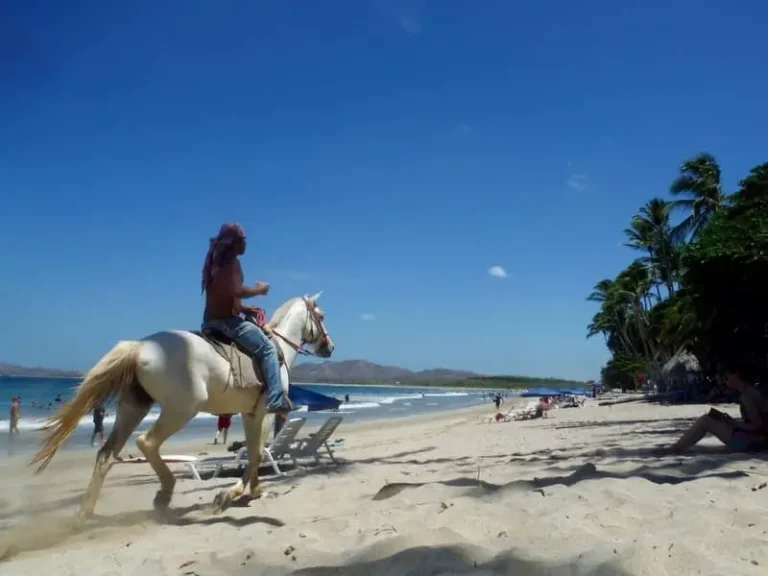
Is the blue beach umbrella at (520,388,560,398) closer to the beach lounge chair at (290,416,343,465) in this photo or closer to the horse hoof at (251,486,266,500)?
the beach lounge chair at (290,416,343,465)

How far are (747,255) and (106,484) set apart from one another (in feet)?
37.2

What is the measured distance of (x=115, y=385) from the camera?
5320 mm

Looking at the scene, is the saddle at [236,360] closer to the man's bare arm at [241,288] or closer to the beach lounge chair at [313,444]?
the man's bare arm at [241,288]

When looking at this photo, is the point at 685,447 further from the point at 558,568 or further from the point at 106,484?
the point at 106,484

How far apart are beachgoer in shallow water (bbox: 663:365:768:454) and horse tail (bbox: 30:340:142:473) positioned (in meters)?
6.31

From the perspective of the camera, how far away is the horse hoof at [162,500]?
568 centimetres

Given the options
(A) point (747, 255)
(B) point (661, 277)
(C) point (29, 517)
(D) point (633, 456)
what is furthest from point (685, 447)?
(B) point (661, 277)

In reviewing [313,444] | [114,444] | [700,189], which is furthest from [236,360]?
[700,189]

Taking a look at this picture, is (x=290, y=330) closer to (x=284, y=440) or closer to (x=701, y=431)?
(x=284, y=440)

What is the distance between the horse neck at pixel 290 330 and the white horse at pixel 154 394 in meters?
0.92

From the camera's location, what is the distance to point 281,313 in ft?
24.1

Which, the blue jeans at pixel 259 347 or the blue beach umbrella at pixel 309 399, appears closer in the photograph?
the blue jeans at pixel 259 347

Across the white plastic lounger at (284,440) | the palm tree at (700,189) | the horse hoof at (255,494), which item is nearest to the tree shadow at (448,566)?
the horse hoof at (255,494)

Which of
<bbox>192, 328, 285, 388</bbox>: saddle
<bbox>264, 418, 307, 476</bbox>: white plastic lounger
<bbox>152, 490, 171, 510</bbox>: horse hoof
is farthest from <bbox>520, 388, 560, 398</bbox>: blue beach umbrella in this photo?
<bbox>152, 490, 171, 510</bbox>: horse hoof
